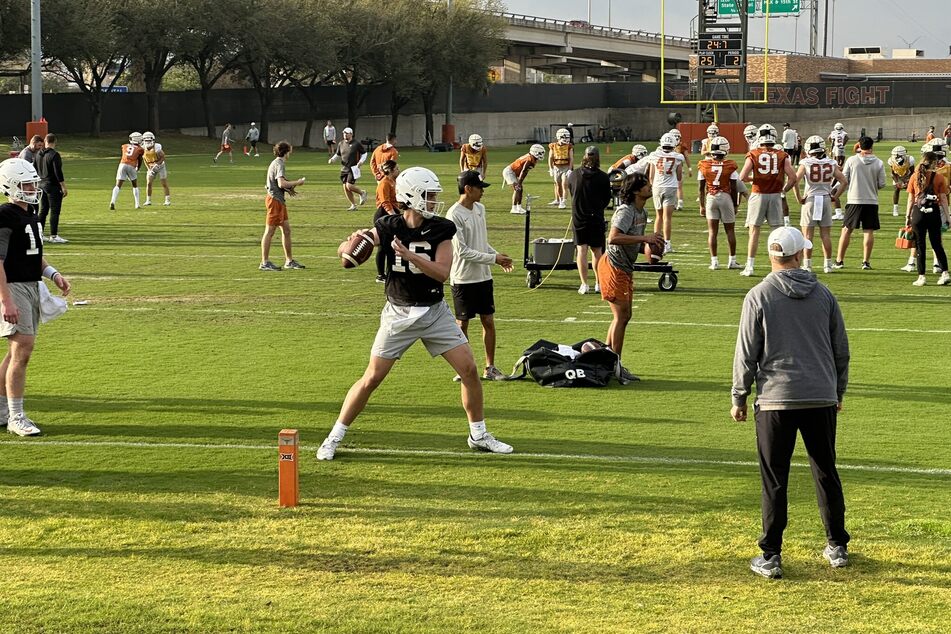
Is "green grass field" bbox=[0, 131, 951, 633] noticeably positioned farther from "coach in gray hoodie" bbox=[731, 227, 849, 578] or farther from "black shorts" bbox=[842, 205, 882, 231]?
"black shorts" bbox=[842, 205, 882, 231]

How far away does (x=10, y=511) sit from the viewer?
8.23 m

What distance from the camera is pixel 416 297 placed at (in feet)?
29.8

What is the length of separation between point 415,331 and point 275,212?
1077cm

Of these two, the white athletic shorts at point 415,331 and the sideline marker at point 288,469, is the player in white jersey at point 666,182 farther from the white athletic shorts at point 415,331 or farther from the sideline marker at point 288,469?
the sideline marker at point 288,469

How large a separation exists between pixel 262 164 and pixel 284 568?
47132mm

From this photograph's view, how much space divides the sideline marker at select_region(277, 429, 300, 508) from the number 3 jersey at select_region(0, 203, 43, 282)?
2.99 meters

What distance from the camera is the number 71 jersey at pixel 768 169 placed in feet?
61.3

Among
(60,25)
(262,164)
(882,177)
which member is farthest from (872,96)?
(882,177)

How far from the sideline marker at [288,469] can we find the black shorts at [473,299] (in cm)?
363

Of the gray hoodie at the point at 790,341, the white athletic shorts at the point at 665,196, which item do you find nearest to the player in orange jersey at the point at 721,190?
the white athletic shorts at the point at 665,196

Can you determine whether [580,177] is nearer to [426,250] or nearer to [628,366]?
[628,366]

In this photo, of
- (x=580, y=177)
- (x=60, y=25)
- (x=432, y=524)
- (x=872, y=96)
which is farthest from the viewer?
(x=872, y=96)

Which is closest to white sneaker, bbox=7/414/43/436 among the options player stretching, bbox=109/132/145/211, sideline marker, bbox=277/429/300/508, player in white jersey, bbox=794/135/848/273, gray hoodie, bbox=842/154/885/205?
sideline marker, bbox=277/429/300/508

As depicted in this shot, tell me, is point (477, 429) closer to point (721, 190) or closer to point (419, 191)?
point (419, 191)
